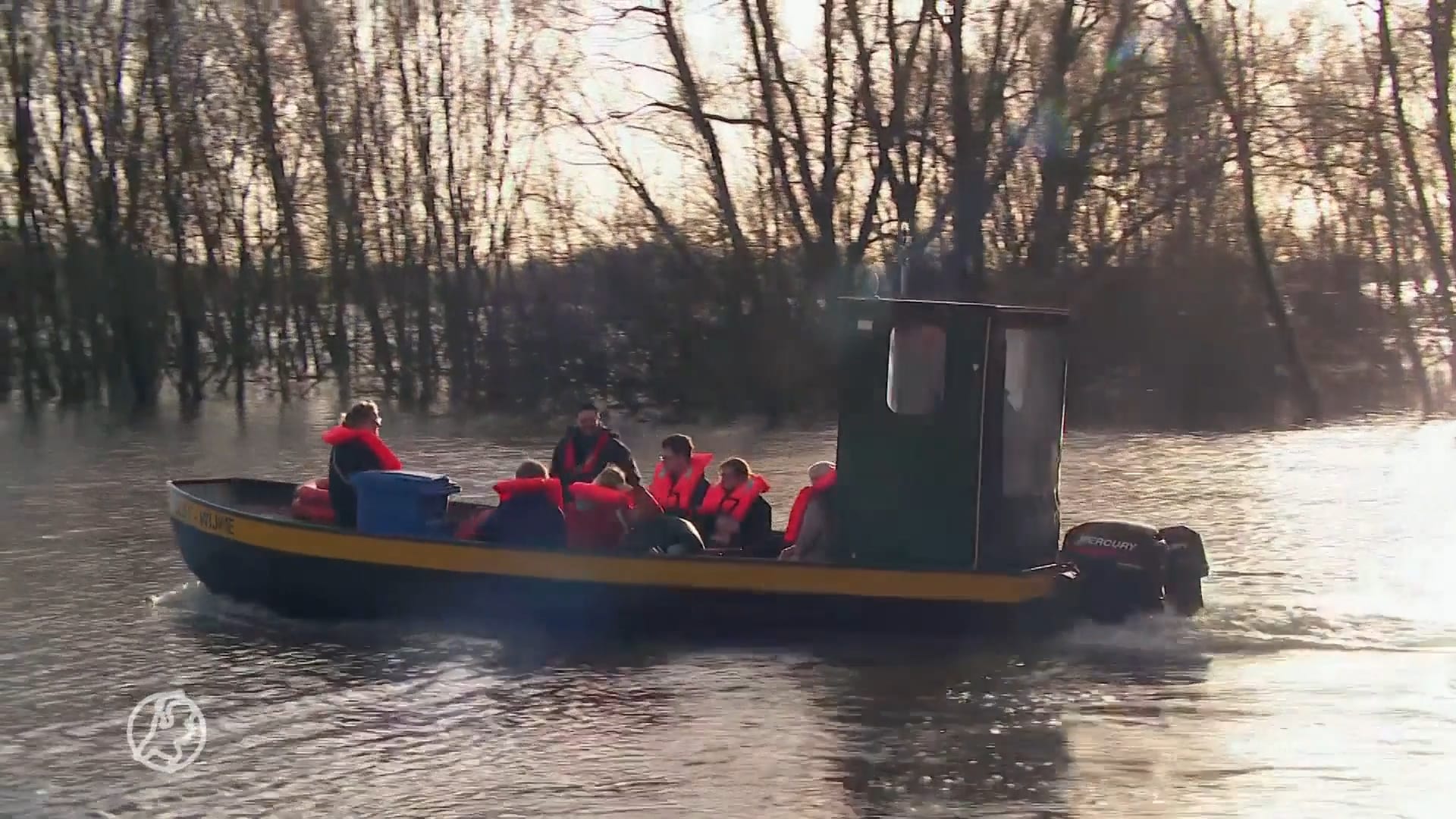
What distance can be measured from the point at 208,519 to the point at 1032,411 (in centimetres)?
564

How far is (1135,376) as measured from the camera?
94.2ft

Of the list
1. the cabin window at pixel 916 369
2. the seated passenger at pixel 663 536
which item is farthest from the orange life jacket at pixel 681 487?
the cabin window at pixel 916 369

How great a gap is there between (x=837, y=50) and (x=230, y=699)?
776 inches

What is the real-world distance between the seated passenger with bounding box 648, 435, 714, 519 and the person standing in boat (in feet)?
4.80

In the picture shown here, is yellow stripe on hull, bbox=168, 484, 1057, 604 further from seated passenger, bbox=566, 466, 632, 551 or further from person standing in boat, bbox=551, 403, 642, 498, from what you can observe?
person standing in boat, bbox=551, 403, 642, 498

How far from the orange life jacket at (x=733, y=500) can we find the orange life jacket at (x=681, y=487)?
4.8 inches

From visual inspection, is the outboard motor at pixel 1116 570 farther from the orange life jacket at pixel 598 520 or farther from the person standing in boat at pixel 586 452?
the person standing in boat at pixel 586 452

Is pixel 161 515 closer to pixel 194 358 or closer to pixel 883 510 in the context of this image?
pixel 883 510

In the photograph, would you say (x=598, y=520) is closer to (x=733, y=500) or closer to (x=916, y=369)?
(x=733, y=500)

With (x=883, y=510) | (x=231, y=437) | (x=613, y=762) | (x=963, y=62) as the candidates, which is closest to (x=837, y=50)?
(x=963, y=62)

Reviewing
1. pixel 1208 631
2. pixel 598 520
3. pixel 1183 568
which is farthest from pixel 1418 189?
pixel 598 520

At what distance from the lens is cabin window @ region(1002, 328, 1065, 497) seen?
10.0 metres

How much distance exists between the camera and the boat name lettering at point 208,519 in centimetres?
1127

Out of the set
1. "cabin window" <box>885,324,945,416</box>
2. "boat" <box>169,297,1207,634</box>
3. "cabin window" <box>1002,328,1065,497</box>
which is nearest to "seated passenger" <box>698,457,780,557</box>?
"boat" <box>169,297,1207,634</box>
